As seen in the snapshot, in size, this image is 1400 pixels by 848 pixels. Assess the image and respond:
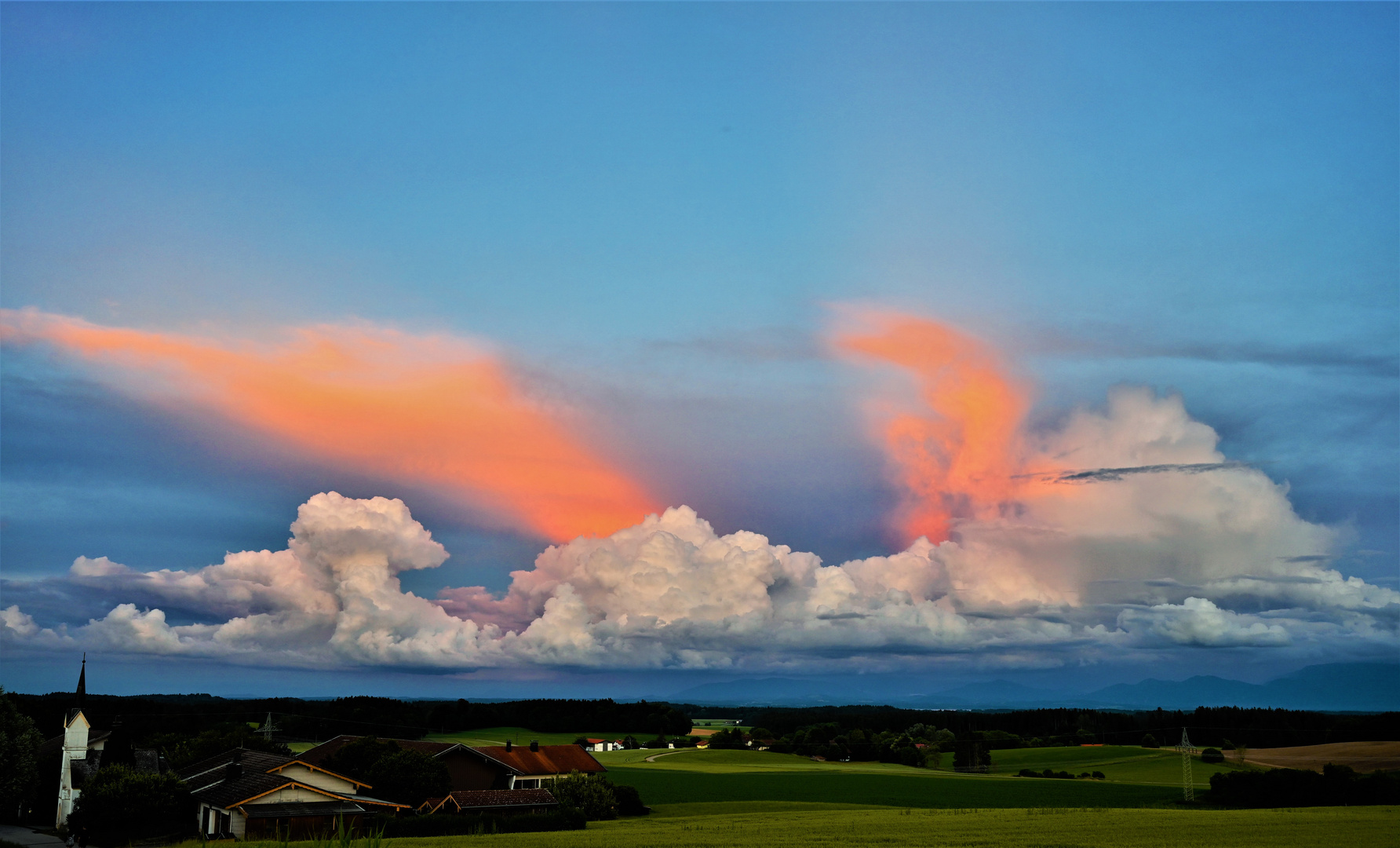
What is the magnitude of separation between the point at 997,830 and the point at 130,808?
45.5 meters

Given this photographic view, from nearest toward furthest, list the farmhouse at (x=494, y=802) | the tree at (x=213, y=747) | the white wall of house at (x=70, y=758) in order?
1. the farmhouse at (x=494, y=802)
2. the white wall of house at (x=70, y=758)
3. the tree at (x=213, y=747)

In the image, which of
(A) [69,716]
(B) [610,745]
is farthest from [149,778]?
(B) [610,745]

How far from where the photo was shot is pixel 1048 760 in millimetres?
123812

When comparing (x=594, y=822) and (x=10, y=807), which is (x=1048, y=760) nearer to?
(x=594, y=822)

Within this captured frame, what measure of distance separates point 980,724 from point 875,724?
20026 millimetres

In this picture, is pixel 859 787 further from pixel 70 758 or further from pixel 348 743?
pixel 70 758

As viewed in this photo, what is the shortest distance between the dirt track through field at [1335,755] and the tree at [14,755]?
95630mm

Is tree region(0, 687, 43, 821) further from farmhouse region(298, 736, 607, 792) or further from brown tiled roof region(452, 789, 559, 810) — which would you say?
brown tiled roof region(452, 789, 559, 810)

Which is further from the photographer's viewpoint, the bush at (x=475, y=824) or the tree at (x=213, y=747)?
the tree at (x=213, y=747)

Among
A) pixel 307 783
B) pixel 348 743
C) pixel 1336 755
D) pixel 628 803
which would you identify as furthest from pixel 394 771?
pixel 1336 755

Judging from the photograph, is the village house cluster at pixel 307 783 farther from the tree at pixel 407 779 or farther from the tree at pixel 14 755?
the tree at pixel 14 755

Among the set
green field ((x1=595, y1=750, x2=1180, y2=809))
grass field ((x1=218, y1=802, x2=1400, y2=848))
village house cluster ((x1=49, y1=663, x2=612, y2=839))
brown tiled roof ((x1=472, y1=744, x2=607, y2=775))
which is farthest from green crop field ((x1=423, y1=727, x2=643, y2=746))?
grass field ((x1=218, y1=802, x2=1400, y2=848))

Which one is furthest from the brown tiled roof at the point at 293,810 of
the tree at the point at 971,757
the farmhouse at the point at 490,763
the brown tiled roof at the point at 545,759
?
the tree at the point at 971,757

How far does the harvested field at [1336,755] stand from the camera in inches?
3460
